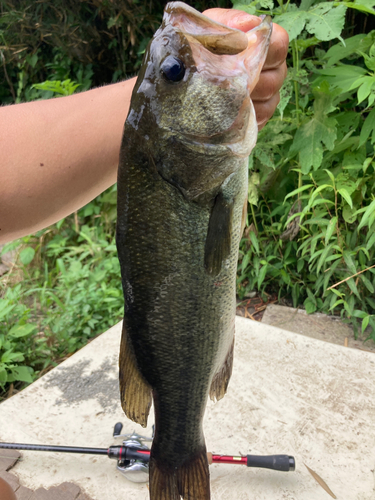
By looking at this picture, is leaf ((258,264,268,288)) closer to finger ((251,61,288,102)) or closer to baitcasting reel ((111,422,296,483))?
baitcasting reel ((111,422,296,483))

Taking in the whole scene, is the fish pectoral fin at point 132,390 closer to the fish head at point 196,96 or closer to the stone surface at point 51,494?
the fish head at point 196,96

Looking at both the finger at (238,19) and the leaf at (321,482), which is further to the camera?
the leaf at (321,482)

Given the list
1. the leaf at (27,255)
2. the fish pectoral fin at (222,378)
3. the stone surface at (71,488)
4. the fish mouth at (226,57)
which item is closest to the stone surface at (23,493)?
the stone surface at (71,488)

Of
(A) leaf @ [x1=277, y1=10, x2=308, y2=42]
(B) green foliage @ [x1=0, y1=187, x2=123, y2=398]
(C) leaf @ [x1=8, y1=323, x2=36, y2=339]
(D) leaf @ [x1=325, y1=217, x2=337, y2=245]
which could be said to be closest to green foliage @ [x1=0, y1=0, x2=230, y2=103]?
(B) green foliage @ [x1=0, y1=187, x2=123, y2=398]

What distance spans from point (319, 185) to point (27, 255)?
10.6ft

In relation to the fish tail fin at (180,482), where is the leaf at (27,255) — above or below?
below

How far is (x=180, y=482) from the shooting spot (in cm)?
137

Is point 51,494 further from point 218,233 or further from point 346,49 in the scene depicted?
point 346,49

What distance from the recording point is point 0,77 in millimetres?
6883

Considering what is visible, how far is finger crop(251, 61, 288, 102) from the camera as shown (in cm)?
127

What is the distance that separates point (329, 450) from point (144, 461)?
2.82ft

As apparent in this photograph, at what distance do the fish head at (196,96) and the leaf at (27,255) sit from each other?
390 centimetres

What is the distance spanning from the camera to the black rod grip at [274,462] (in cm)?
174

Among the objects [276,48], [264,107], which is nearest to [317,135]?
[264,107]
